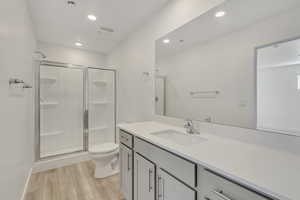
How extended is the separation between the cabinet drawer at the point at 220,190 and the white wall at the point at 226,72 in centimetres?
61

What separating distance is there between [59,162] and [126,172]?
182 cm

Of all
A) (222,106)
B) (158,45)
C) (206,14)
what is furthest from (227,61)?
(158,45)

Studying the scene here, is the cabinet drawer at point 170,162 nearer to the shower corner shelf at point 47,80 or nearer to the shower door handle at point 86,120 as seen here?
the shower door handle at point 86,120

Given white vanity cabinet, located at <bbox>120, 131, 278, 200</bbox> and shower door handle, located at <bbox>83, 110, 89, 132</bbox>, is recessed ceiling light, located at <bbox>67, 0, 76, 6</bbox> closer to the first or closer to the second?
white vanity cabinet, located at <bbox>120, 131, 278, 200</bbox>

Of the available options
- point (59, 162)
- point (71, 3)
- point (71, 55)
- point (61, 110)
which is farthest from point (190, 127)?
point (71, 55)

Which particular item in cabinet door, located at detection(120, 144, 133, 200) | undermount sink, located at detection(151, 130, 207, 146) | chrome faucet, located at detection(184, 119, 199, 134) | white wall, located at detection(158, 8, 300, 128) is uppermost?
white wall, located at detection(158, 8, 300, 128)

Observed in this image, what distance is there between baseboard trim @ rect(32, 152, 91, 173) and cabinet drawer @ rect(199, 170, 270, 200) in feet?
9.29

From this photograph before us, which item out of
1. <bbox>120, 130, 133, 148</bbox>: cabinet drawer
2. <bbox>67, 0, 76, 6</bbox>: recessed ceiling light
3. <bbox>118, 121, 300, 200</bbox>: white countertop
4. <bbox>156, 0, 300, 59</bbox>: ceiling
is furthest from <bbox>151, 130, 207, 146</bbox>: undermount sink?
<bbox>67, 0, 76, 6</bbox>: recessed ceiling light

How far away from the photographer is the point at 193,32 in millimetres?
1580

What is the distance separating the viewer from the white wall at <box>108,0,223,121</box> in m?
1.65

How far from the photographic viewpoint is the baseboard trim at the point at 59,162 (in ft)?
8.37

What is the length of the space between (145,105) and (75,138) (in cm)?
202

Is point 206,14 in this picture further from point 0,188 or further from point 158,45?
point 0,188


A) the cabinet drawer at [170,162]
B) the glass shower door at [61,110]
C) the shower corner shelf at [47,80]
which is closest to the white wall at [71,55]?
the glass shower door at [61,110]
